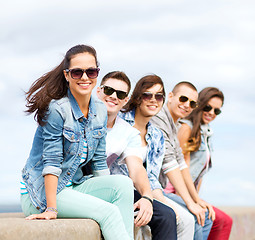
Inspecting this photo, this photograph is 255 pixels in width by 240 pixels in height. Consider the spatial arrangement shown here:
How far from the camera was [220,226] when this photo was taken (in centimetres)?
575

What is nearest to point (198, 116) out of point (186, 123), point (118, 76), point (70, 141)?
point (186, 123)

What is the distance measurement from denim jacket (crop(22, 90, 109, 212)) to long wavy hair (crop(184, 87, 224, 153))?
2.52 m

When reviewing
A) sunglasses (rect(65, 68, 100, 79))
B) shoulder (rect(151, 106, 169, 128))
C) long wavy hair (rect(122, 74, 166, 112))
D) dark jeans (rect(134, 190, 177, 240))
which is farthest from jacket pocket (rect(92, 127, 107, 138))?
shoulder (rect(151, 106, 169, 128))

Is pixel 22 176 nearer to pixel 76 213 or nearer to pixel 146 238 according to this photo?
pixel 76 213

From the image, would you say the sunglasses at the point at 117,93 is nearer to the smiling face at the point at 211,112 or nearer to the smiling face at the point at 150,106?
the smiling face at the point at 150,106

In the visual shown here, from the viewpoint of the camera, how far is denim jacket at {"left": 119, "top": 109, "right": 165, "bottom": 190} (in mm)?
4586

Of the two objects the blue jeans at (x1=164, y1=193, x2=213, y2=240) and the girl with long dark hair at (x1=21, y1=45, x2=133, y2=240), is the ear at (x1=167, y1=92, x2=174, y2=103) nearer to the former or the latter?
the blue jeans at (x1=164, y1=193, x2=213, y2=240)

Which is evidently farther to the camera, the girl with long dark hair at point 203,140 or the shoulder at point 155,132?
the girl with long dark hair at point 203,140

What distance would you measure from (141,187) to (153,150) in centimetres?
66

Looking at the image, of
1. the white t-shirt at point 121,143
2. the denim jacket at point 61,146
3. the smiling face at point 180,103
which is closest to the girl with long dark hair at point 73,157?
the denim jacket at point 61,146

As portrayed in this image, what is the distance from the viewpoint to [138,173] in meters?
4.14

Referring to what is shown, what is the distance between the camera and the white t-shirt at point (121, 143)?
4176 mm

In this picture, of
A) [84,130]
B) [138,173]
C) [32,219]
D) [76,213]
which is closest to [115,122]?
[138,173]

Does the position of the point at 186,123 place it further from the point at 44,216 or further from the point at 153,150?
the point at 44,216
